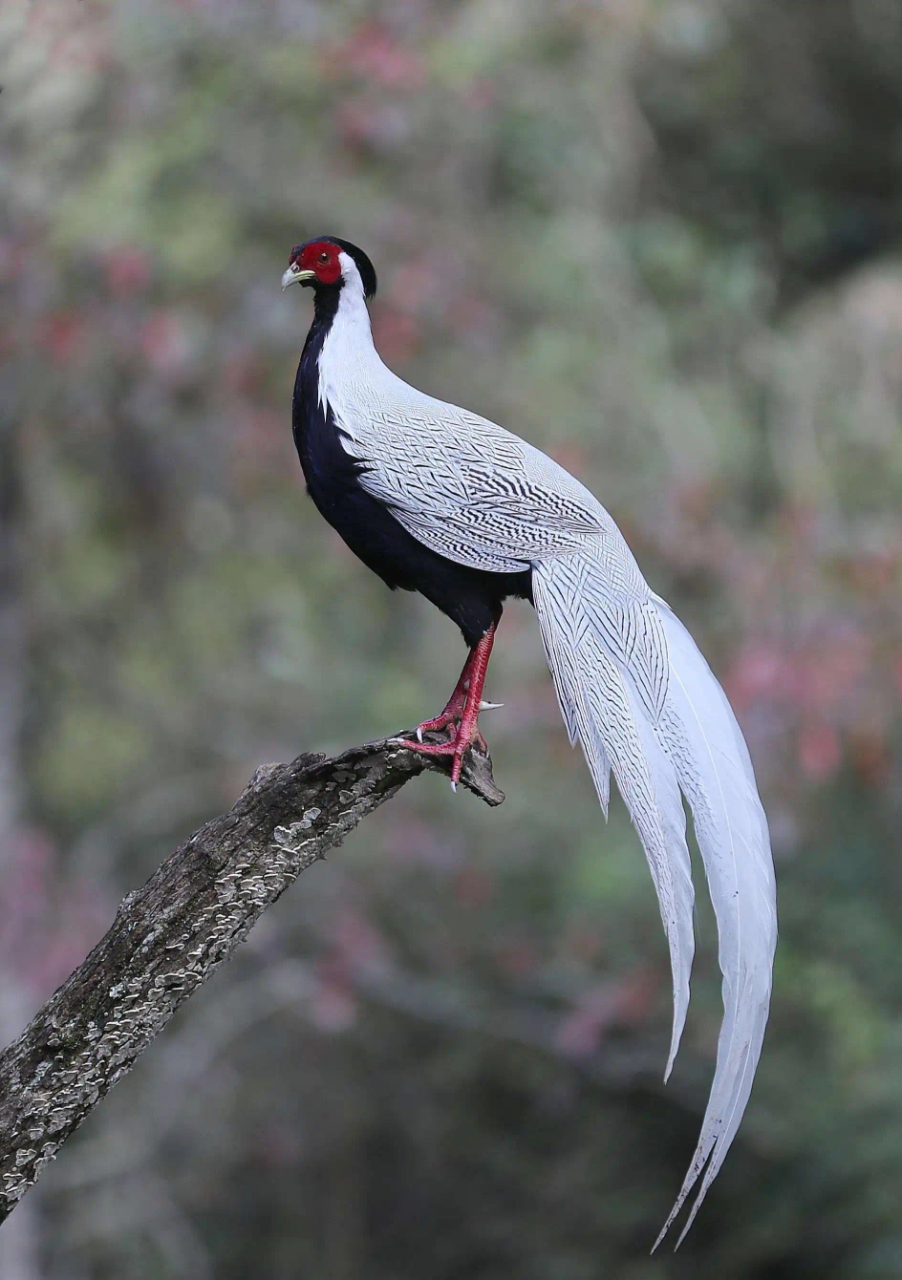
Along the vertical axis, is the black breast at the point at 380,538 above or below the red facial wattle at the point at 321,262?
below

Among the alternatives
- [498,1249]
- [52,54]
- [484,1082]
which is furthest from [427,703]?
[52,54]

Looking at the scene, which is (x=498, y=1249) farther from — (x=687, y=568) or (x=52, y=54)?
(x=52, y=54)

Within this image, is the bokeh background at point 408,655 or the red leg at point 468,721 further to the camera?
the bokeh background at point 408,655

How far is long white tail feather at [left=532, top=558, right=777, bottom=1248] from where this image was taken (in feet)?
8.34

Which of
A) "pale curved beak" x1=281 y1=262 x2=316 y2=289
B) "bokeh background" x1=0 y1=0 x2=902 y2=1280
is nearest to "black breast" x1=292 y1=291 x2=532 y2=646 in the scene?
"pale curved beak" x1=281 y1=262 x2=316 y2=289

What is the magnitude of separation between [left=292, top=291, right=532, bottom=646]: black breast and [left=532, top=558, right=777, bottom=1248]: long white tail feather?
117 millimetres

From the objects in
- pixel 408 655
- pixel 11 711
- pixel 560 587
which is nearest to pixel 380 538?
pixel 560 587

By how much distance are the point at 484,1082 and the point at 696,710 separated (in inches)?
225

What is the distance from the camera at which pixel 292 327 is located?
21.5 feet

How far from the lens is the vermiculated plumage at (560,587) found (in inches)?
104

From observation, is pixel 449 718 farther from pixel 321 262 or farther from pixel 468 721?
pixel 321 262

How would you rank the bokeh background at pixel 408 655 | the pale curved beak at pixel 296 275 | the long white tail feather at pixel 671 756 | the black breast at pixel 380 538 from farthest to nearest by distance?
the bokeh background at pixel 408 655, the pale curved beak at pixel 296 275, the black breast at pixel 380 538, the long white tail feather at pixel 671 756

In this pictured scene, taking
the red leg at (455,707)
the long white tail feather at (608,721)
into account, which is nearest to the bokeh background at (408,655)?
the red leg at (455,707)

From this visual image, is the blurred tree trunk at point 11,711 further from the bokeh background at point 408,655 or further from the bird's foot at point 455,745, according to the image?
the bird's foot at point 455,745
